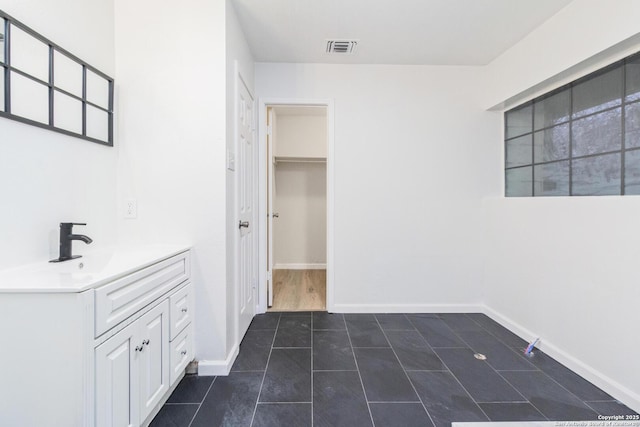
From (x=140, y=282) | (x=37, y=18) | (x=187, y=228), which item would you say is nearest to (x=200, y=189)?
(x=187, y=228)

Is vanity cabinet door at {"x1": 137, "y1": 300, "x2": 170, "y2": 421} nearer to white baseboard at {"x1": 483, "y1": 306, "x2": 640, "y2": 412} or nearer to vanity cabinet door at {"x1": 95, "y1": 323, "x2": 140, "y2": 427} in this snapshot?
vanity cabinet door at {"x1": 95, "y1": 323, "x2": 140, "y2": 427}

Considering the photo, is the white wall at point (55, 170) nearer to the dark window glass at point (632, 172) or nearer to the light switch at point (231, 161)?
the light switch at point (231, 161)

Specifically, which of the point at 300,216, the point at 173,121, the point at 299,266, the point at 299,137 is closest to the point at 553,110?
the point at 173,121

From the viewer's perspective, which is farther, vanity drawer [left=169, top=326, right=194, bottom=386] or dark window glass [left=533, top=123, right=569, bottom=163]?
dark window glass [left=533, top=123, right=569, bottom=163]

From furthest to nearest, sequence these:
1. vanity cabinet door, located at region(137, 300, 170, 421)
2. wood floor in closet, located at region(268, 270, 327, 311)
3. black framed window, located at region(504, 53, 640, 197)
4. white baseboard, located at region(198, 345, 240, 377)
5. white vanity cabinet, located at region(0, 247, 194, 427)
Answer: wood floor in closet, located at region(268, 270, 327, 311) < white baseboard, located at region(198, 345, 240, 377) < black framed window, located at region(504, 53, 640, 197) < vanity cabinet door, located at region(137, 300, 170, 421) < white vanity cabinet, located at region(0, 247, 194, 427)

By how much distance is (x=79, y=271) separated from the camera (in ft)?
3.76

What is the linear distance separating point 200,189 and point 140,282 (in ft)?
2.29

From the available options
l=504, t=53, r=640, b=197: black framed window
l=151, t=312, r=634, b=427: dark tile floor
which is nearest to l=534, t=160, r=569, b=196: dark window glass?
l=504, t=53, r=640, b=197: black framed window

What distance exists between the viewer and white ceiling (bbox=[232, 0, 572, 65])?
193 centimetres

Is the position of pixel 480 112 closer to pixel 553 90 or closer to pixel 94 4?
pixel 553 90

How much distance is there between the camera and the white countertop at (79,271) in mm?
941

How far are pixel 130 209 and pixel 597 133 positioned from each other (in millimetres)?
3176

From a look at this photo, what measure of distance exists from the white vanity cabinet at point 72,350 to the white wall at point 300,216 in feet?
11.3

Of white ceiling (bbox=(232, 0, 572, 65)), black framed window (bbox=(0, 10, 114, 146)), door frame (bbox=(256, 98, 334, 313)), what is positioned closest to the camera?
black framed window (bbox=(0, 10, 114, 146))
